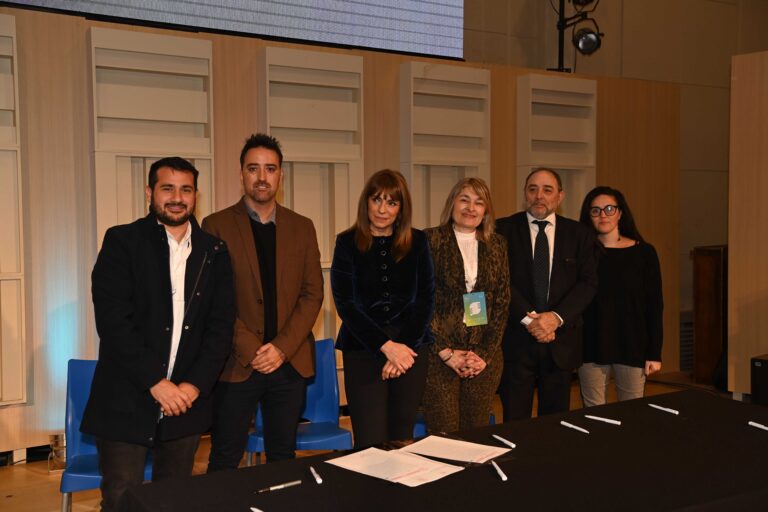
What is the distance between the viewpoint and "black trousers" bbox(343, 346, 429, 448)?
3443mm

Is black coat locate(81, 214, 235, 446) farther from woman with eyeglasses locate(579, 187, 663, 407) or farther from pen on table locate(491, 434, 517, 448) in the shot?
woman with eyeglasses locate(579, 187, 663, 407)

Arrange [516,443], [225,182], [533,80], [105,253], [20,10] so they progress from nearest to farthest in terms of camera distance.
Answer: [516,443] → [105,253] → [20,10] → [225,182] → [533,80]

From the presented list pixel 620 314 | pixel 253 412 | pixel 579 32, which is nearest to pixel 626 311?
pixel 620 314

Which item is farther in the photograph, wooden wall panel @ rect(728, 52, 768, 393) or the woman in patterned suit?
wooden wall panel @ rect(728, 52, 768, 393)

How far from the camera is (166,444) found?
3.03 meters

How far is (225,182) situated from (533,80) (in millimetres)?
2637

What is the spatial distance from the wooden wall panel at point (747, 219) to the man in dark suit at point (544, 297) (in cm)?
274

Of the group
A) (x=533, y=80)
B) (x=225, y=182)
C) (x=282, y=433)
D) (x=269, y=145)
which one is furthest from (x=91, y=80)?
(x=533, y=80)

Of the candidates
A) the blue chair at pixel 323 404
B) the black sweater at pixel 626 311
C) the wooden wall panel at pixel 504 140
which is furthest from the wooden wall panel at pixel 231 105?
the black sweater at pixel 626 311

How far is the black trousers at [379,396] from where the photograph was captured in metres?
3.44

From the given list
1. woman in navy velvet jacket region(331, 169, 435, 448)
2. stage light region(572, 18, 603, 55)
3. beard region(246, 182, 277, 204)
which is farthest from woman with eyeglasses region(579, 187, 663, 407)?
stage light region(572, 18, 603, 55)

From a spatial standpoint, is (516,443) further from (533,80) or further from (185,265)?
(533,80)

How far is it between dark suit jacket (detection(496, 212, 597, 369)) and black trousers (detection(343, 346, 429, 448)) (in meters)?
0.58

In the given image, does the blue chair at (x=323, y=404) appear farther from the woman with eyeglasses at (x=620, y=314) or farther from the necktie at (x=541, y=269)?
the woman with eyeglasses at (x=620, y=314)
